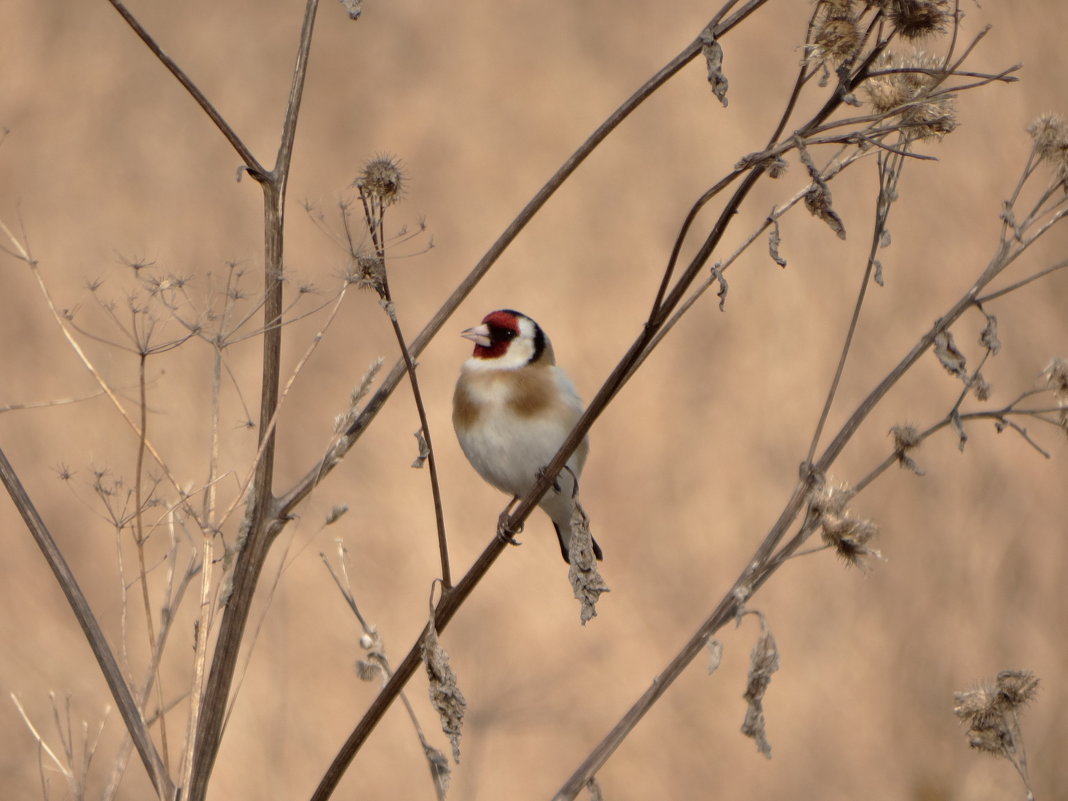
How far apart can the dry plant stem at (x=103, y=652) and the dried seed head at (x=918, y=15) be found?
0.76 meters

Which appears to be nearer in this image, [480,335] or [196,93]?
[196,93]

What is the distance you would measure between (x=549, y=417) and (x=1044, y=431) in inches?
89.9

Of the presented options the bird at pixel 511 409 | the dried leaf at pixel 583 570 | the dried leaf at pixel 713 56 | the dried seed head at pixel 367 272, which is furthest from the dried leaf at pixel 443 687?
the bird at pixel 511 409

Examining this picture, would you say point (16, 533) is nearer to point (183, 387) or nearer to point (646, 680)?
point (183, 387)

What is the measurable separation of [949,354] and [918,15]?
12.9 inches

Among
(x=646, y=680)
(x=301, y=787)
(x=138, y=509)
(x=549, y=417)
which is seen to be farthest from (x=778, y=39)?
(x=138, y=509)

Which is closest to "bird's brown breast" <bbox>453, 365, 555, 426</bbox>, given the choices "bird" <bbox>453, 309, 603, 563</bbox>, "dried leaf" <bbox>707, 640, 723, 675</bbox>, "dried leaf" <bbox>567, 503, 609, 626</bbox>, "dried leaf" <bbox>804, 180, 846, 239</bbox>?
"bird" <bbox>453, 309, 603, 563</bbox>

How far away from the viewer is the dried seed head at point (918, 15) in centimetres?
97

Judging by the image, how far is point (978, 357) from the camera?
3820 millimetres

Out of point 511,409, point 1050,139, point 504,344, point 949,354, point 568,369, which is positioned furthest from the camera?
point 568,369

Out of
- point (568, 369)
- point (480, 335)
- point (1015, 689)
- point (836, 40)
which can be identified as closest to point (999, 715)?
point (1015, 689)

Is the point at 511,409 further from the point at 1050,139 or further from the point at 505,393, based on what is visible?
the point at 1050,139

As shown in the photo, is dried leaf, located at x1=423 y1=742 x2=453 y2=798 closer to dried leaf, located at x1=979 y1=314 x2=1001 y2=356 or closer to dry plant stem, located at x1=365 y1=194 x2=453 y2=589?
dry plant stem, located at x1=365 y1=194 x2=453 y2=589

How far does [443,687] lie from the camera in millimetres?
1001
